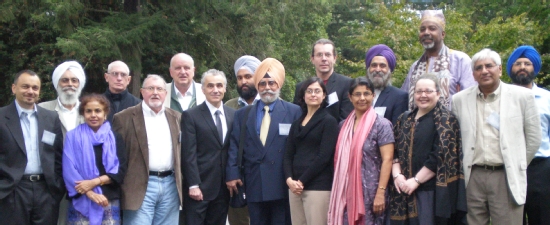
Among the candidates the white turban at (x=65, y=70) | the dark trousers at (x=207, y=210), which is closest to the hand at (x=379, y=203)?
the dark trousers at (x=207, y=210)

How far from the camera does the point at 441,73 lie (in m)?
5.77

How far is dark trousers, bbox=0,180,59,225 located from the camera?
527 centimetres

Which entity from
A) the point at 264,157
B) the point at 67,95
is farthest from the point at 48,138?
the point at 264,157

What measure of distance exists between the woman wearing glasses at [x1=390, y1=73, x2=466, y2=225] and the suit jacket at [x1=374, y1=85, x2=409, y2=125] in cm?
46

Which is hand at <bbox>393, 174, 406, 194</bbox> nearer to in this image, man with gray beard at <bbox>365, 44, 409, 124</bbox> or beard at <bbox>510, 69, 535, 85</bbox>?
man with gray beard at <bbox>365, 44, 409, 124</bbox>

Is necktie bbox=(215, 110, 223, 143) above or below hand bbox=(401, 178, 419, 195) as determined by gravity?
above

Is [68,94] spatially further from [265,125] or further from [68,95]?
[265,125]

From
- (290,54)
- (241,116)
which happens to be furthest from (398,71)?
(241,116)

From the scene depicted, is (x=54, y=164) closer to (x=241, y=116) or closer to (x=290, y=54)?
(x=241, y=116)

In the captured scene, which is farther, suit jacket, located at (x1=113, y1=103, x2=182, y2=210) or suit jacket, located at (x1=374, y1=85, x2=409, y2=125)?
suit jacket, located at (x1=374, y1=85, x2=409, y2=125)

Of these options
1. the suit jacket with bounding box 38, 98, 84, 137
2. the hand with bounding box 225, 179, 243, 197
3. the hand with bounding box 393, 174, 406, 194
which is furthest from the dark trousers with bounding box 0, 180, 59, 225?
the hand with bounding box 393, 174, 406, 194

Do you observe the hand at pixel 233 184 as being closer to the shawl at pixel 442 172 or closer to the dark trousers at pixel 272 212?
the dark trousers at pixel 272 212

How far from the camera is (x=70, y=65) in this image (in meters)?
5.98

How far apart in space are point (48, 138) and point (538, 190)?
4568mm
